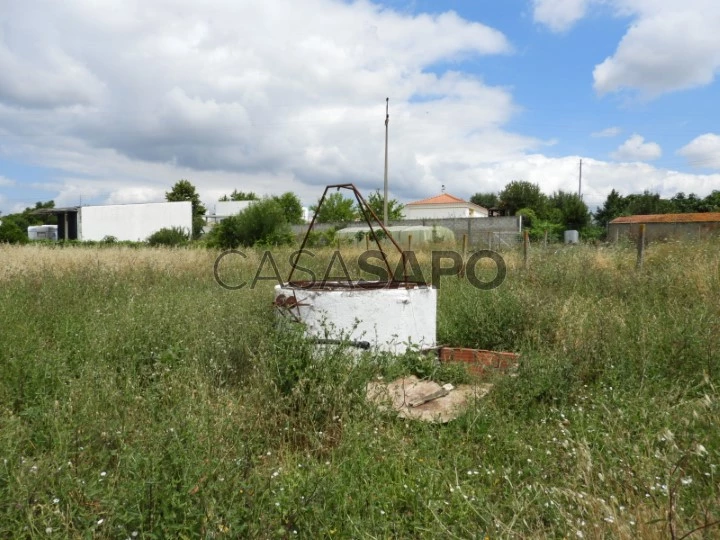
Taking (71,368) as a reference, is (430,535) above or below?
below

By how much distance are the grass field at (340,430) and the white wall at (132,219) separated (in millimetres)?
38531

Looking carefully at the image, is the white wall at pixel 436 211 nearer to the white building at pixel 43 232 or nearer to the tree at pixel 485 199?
the tree at pixel 485 199

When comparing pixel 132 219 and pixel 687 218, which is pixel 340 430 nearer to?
pixel 687 218

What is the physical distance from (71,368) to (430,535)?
3468mm

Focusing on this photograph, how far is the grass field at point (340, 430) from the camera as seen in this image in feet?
7.52

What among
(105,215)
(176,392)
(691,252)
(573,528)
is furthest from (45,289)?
(105,215)

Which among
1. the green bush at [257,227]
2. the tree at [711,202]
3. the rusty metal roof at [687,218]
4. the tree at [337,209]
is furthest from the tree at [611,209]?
the green bush at [257,227]

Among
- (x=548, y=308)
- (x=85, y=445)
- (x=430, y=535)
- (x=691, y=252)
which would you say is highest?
(x=691, y=252)

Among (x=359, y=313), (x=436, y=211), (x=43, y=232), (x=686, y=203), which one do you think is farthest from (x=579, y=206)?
(x=43, y=232)

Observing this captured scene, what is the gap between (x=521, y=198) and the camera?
5044cm

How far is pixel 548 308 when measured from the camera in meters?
5.46

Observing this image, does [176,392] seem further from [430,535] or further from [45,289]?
[45,289]

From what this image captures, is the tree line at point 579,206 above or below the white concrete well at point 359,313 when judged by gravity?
above

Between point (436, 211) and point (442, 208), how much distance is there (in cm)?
98
